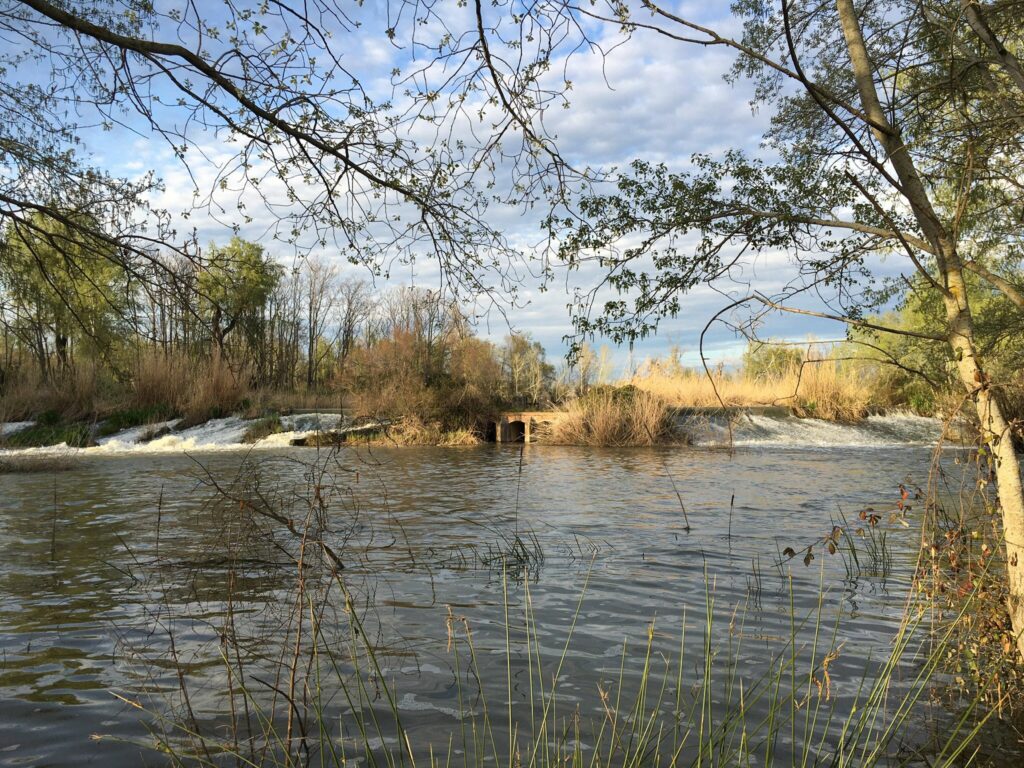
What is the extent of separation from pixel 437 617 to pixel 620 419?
15522 millimetres

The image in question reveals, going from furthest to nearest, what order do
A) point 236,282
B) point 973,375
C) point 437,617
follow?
point 437,617 → point 236,282 → point 973,375

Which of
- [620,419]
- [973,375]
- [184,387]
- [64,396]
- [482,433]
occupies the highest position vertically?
[184,387]

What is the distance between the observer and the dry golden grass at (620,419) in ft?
65.7

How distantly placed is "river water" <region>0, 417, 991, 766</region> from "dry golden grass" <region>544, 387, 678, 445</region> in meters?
8.43

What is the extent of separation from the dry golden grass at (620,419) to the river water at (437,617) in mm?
8429

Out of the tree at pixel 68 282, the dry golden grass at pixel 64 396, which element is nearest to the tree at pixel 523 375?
the dry golden grass at pixel 64 396

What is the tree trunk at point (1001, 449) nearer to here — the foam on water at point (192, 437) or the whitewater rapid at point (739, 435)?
the whitewater rapid at point (739, 435)

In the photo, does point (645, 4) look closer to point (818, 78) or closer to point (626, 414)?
point (818, 78)

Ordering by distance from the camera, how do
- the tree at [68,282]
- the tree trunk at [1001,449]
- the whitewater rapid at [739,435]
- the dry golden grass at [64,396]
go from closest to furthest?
the tree trunk at [1001,449]
the tree at [68,282]
the whitewater rapid at [739,435]
the dry golden grass at [64,396]

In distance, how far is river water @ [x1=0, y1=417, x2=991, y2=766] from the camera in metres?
3.22

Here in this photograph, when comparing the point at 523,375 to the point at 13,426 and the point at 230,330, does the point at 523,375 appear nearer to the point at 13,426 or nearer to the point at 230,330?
the point at 13,426

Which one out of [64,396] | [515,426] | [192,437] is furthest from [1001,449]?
[64,396]

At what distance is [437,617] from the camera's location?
4.96 metres

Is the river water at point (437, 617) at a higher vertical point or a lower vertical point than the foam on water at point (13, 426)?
lower
